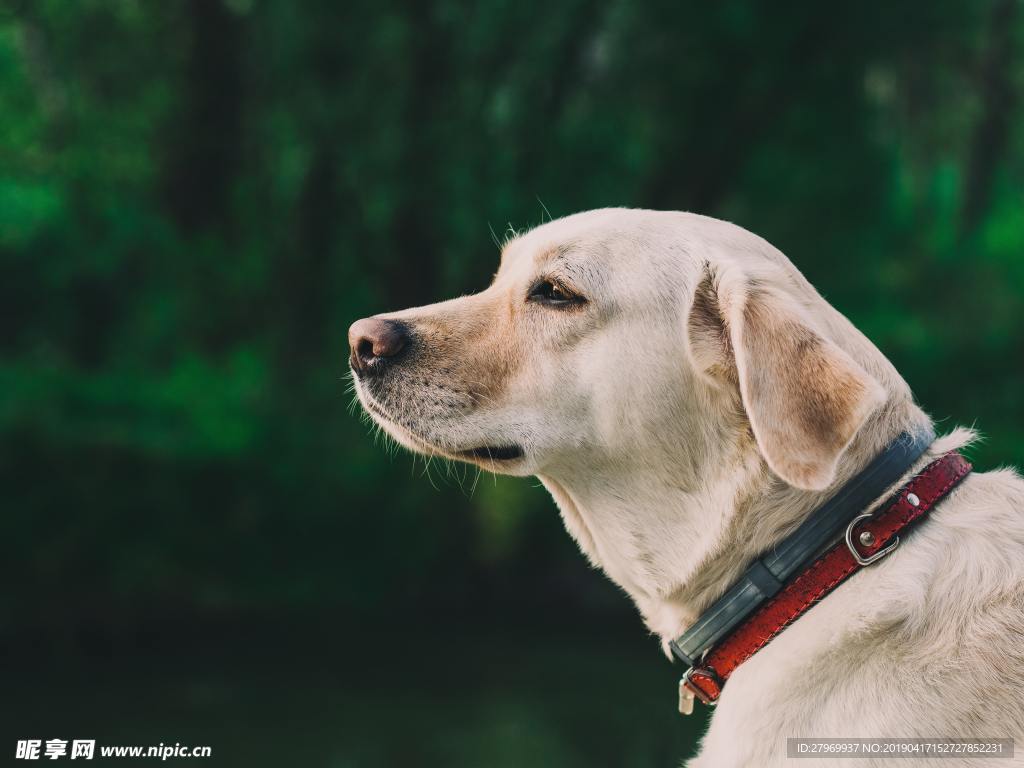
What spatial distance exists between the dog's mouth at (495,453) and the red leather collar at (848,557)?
76 cm

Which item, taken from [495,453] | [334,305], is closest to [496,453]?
[495,453]

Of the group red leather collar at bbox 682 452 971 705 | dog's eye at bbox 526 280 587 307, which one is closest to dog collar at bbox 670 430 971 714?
red leather collar at bbox 682 452 971 705

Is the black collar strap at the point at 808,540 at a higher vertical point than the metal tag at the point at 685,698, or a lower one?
higher

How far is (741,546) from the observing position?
257 cm

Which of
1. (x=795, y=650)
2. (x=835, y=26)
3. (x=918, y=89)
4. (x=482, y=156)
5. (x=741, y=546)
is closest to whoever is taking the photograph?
(x=795, y=650)

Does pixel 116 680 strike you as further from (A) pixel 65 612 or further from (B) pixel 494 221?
(B) pixel 494 221

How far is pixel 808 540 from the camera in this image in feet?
7.99

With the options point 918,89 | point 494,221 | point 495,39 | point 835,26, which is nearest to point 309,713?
point 494,221

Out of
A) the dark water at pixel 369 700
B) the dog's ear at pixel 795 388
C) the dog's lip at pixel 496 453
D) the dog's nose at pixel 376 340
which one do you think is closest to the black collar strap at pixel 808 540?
the dog's ear at pixel 795 388

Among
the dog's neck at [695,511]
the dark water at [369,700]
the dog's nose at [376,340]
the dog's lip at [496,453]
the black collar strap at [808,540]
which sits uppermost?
the dark water at [369,700]

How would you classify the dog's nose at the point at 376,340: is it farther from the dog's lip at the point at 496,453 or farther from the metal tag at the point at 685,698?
the metal tag at the point at 685,698

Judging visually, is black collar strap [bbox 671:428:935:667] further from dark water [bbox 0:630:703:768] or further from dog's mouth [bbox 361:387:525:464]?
dark water [bbox 0:630:703:768]

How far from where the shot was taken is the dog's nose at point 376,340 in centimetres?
297

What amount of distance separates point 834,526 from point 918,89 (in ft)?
56.2
